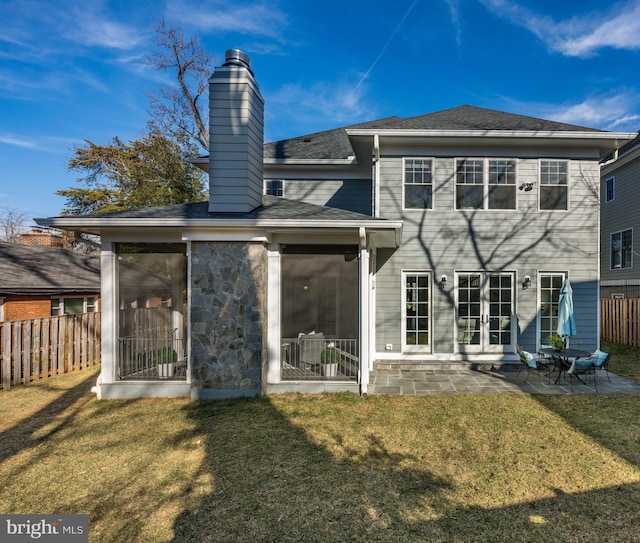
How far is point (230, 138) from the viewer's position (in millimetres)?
6199

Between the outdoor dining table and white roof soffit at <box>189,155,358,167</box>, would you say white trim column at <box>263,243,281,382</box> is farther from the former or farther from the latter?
the outdoor dining table

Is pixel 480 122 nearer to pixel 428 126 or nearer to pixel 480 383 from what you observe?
pixel 428 126

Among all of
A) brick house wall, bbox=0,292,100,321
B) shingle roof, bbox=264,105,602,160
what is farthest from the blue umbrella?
brick house wall, bbox=0,292,100,321

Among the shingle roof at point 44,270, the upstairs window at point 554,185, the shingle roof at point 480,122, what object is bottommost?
the shingle roof at point 44,270

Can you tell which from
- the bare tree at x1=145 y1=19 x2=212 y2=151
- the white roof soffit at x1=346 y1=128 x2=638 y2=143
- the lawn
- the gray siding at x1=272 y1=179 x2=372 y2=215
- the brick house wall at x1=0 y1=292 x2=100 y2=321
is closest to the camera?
the lawn

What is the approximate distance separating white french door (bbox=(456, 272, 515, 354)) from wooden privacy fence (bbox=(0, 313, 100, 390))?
9.60 meters

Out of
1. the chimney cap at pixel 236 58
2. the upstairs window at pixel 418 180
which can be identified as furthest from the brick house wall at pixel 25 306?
the upstairs window at pixel 418 180

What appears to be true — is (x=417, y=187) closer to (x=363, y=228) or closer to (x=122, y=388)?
(x=363, y=228)

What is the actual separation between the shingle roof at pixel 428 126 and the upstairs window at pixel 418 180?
881mm

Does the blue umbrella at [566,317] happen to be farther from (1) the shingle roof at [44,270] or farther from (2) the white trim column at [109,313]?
(1) the shingle roof at [44,270]

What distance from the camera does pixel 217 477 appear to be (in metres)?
3.66

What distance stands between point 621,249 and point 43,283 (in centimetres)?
2231

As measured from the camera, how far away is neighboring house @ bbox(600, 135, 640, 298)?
13844mm

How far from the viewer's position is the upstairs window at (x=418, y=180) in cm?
848
